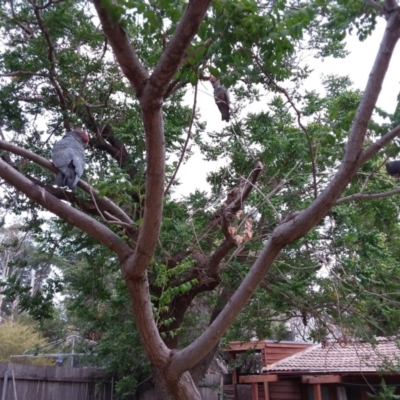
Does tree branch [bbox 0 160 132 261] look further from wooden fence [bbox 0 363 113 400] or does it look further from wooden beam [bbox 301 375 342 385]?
wooden beam [bbox 301 375 342 385]

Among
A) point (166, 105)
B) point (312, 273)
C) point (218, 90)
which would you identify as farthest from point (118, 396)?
point (218, 90)

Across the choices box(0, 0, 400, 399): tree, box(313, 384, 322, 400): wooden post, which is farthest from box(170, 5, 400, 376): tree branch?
box(313, 384, 322, 400): wooden post

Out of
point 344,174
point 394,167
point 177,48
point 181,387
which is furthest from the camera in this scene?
point 394,167

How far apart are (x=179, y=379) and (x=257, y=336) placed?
14.5 ft

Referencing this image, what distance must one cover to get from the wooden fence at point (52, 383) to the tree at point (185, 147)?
2.17 m

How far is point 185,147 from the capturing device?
339cm

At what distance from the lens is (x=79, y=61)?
6301 mm

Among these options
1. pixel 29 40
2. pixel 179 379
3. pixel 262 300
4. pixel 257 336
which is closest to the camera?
pixel 179 379

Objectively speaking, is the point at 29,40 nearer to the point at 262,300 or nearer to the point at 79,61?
the point at 79,61

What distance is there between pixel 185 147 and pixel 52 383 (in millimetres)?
6493

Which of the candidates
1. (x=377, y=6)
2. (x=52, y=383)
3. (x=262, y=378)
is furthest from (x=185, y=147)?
(x=262, y=378)

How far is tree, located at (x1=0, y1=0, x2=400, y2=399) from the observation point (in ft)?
9.37

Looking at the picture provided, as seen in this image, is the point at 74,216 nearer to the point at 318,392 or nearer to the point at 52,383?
the point at 52,383

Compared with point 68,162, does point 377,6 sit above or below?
above
